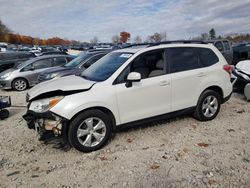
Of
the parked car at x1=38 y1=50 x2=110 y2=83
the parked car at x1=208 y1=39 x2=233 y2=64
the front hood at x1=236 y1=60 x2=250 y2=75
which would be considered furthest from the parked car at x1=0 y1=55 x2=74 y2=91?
the parked car at x1=208 y1=39 x2=233 y2=64

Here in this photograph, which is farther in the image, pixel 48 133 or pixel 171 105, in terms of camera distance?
pixel 171 105

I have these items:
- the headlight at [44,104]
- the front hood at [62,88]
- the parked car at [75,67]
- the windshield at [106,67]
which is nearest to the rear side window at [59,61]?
the parked car at [75,67]

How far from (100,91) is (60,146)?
4.24 ft

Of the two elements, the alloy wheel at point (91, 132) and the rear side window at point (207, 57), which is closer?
the alloy wheel at point (91, 132)

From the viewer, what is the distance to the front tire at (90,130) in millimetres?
3939

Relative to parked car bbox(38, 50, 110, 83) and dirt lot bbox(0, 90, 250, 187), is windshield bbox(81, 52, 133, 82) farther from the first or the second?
parked car bbox(38, 50, 110, 83)

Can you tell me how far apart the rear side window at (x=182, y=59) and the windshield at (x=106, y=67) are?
878 millimetres

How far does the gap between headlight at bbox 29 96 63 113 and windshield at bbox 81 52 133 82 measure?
846 mm

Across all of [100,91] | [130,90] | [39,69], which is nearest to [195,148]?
[130,90]

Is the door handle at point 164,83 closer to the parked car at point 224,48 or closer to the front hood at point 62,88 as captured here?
the front hood at point 62,88

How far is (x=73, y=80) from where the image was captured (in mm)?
4562

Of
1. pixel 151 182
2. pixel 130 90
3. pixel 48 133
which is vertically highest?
pixel 130 90

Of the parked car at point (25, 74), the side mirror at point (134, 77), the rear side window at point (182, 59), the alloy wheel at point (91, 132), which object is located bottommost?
the alloy wheel at point (91, 132)

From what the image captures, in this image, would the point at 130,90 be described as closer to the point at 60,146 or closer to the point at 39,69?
the point at 60,146
